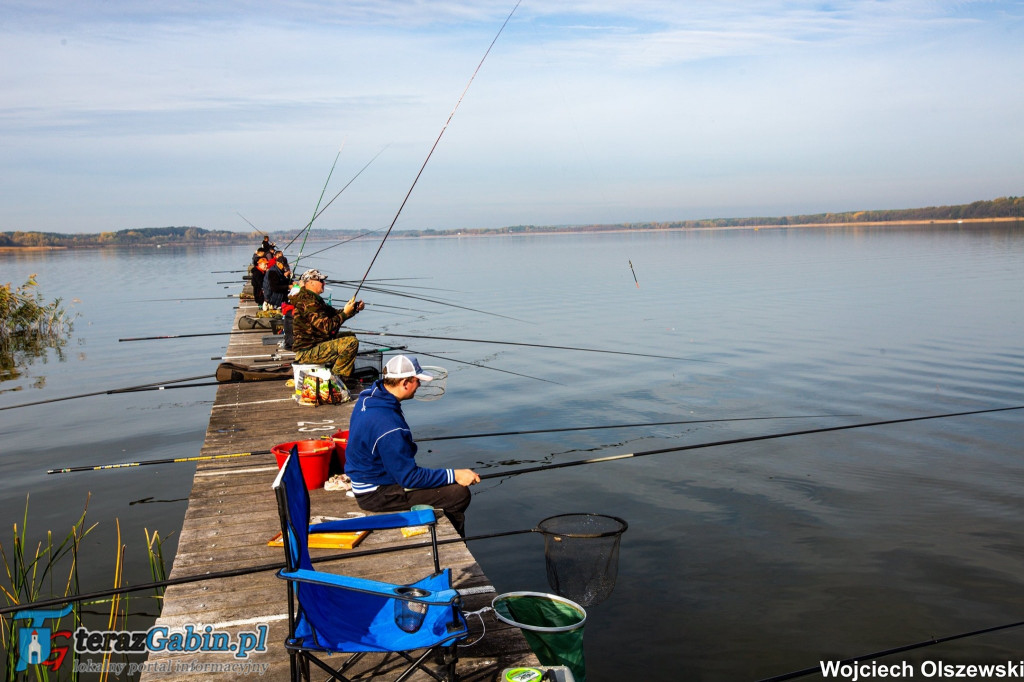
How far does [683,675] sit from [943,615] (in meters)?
2.27

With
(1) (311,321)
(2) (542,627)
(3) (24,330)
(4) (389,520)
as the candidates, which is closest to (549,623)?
(2) (542,627)

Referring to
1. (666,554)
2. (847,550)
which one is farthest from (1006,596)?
(666,554)

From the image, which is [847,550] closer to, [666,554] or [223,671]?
[666,554]

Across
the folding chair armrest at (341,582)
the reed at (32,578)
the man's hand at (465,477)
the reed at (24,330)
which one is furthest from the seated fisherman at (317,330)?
the reed at (24,330)

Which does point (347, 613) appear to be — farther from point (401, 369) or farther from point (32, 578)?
point (32, 578)

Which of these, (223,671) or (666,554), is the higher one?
(223,671)

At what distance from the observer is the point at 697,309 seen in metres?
26.4

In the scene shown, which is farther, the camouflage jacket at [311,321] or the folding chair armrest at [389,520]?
the camouflage jacket at [311,321]

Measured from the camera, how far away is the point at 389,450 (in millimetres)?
5301

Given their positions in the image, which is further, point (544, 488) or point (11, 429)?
point (11, 429)

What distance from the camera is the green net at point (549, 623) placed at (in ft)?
14.5

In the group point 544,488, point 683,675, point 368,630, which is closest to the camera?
point 368,630

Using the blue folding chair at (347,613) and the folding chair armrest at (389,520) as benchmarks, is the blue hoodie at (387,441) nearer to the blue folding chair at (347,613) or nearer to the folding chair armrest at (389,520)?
the folding chair armrest at (389,520)

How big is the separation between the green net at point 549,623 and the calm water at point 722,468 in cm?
118
